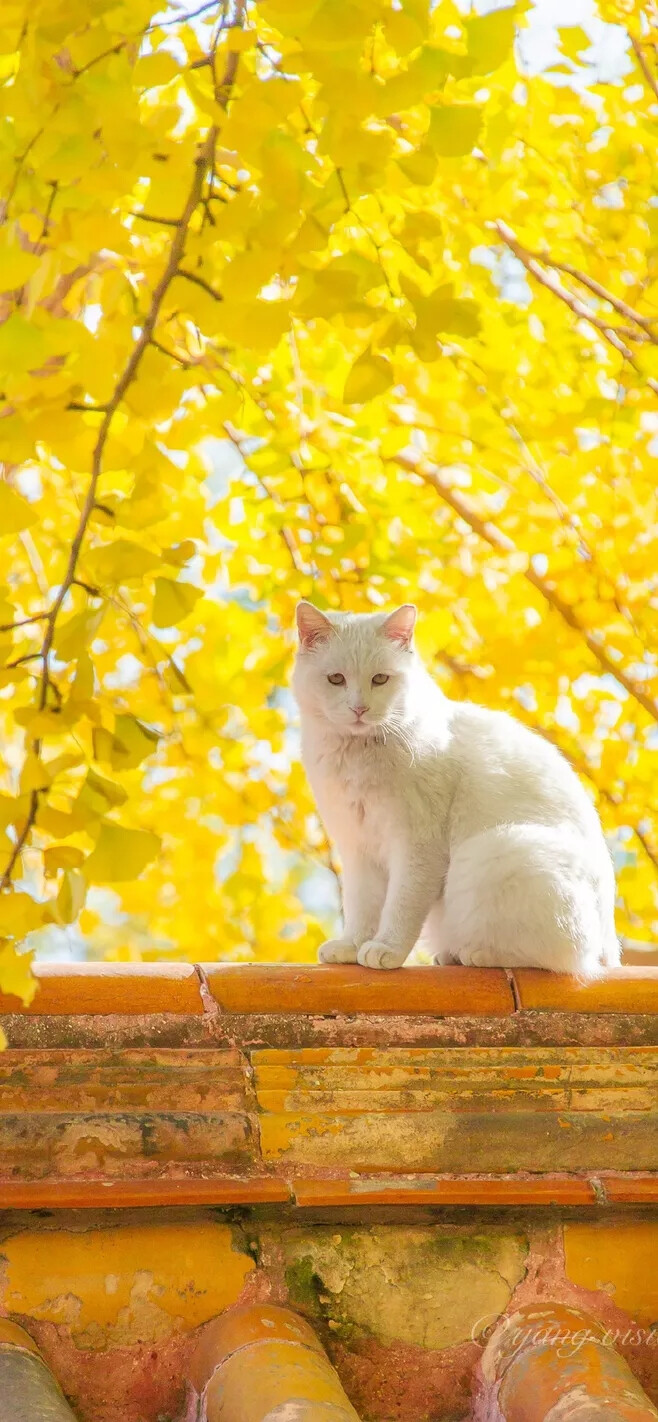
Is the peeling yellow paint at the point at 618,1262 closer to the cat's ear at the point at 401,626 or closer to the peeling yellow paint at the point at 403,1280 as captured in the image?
the peeling yellow paint at the point at 403,1280

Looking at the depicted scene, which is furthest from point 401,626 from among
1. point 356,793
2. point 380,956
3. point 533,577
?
point 533,577

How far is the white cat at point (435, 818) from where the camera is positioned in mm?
2057

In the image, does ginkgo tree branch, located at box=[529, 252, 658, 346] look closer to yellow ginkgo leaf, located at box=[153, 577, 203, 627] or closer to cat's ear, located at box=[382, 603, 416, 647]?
cat's ear, located at box=[382, 603, 416, 647]

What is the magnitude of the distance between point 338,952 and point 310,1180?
806 mm

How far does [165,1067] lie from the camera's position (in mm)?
1572

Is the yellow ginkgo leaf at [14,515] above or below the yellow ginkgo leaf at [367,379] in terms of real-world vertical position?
below

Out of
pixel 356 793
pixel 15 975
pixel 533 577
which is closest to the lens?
pixel 15 975

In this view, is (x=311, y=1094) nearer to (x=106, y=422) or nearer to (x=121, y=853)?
(x=121, y=853)

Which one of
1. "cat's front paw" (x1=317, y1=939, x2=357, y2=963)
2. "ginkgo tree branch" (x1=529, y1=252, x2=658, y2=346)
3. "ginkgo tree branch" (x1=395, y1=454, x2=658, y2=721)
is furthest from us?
"ginkgo tree branch" (x1=395, y1=454, x2=658, y2=721)

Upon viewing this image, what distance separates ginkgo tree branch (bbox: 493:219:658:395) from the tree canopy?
0.02 meters

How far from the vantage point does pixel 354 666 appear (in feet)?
8.36

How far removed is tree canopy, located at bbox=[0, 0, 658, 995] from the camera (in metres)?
1.27

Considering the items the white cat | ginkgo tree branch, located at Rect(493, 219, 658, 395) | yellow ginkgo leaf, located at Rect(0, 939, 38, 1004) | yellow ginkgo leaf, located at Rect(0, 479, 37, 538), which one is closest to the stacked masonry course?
the white cat

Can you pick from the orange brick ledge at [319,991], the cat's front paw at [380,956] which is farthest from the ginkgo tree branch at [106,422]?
the cat's front paw at [380,956]
